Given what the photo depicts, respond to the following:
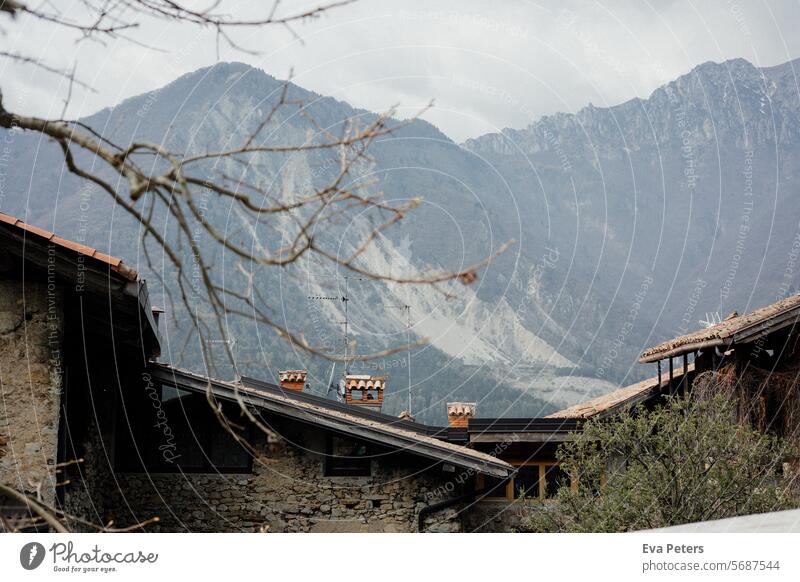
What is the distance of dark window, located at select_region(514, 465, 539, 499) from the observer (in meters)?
9.61

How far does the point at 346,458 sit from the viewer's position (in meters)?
8.70

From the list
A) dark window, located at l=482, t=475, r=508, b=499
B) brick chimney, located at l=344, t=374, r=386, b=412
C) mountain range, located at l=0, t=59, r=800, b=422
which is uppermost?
mountain range, located at l=0, t=59, r=800, b=422

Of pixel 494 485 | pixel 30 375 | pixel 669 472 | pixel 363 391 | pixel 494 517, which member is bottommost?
pixel 494 517

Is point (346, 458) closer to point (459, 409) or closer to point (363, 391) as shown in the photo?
point (459, 409)

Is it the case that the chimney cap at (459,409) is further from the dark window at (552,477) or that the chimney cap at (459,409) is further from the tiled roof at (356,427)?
the tiled roof at (356,427)

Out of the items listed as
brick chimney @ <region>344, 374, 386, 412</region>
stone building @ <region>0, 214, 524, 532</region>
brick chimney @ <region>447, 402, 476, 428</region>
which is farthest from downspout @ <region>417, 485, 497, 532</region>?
brick chimney @ <region>344, 374, 386, 412</region>

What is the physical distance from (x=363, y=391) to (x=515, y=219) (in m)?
5.65

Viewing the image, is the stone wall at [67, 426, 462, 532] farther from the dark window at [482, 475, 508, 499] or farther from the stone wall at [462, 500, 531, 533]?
the dark window at [482, 475, 508, 499]

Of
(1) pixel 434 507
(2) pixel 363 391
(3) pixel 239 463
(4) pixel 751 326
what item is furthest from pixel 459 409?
(4) pixel 751 326

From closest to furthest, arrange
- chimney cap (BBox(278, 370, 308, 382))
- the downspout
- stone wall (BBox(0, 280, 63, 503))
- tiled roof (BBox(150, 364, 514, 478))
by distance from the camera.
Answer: stone wall (BBox(0, 280, 63, 503)), tiled roof (BBox(150, 364, 514, 478)), the downspout, chimney cap (BBox(278, 370, 308, 382))

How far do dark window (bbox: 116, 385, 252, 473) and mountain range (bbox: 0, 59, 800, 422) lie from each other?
8.41 ft

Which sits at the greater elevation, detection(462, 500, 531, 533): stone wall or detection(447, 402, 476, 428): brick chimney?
detection(447, 402, 476, 428): brick chimney

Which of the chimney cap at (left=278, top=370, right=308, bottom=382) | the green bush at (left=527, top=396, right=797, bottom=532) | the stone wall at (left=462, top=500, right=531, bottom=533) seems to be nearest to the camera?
the green bush at (left=527, top=396, right=797, bottom=532)

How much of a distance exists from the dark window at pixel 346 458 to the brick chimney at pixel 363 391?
9.36 ft
